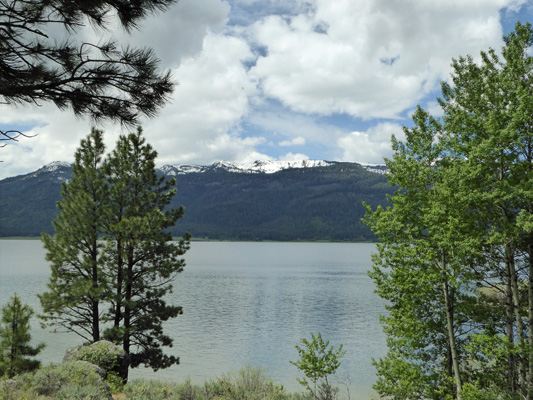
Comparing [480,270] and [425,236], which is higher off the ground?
[425,236]

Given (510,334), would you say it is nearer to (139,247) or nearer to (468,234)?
(468,234)

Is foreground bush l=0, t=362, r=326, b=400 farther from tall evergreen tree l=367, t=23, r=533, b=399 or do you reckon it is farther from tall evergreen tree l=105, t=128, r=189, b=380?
tall evergreen tree l=105, t=128, r=189, b=380

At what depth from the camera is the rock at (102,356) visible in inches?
595

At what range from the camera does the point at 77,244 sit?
21.2 m

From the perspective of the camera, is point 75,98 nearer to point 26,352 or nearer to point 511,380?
point 26,352

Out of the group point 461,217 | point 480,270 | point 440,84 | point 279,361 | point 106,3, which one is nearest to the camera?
point 106,3

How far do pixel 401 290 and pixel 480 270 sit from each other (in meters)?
3.50

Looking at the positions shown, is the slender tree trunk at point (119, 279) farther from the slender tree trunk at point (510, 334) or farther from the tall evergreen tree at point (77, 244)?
the slender tree trunk at point (510, 334)

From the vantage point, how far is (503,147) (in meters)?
15.0

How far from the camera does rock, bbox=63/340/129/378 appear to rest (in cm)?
1510

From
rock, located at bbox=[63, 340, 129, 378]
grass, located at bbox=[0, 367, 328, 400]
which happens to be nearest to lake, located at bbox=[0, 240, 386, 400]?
rock, located at bbox=[63, 340, 129, 378]

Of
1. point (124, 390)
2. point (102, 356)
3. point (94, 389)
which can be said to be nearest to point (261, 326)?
point (102, 356)

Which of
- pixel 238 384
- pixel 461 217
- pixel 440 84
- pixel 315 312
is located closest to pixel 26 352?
pixel 238 384

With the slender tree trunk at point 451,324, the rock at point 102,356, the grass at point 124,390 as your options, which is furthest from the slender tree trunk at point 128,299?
the slender tree trunk at point 451,324
